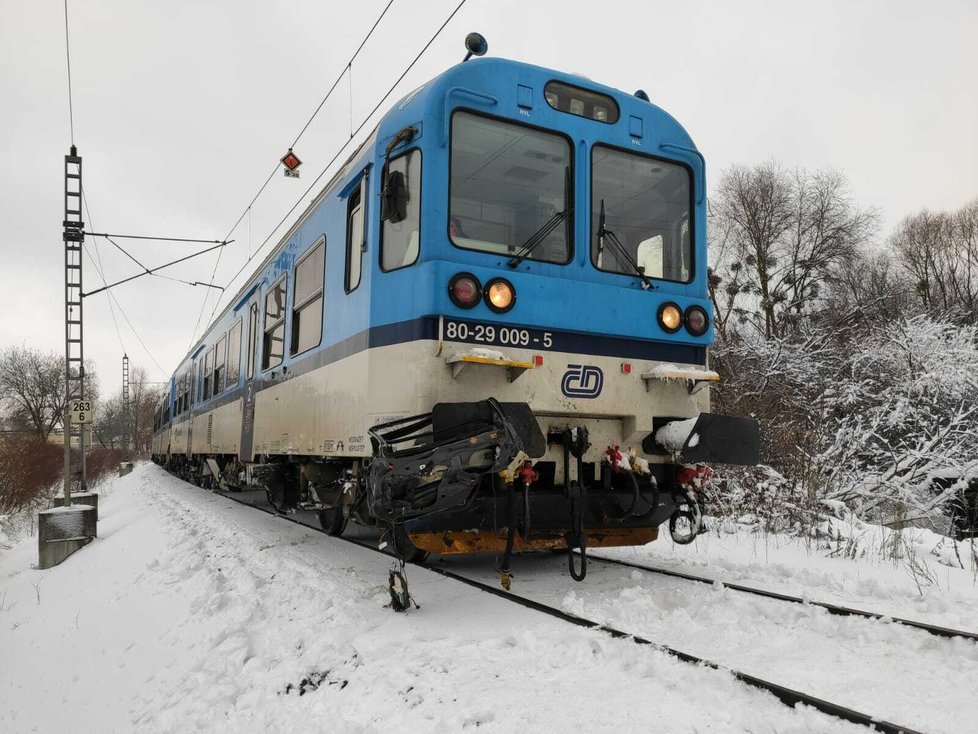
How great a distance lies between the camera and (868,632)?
3.38 meters

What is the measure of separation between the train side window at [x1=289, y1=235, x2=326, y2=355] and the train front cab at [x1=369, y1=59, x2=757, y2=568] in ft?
5.15

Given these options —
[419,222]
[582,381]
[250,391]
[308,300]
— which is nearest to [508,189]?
[419,222]

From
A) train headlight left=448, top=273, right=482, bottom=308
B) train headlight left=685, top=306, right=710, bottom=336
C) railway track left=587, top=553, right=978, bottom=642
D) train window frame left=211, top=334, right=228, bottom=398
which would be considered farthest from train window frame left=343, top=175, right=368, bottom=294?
train window frame left=211, top=334, right=228, bottom=398

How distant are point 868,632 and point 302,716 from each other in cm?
258

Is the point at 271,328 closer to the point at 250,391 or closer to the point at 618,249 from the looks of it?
the point at 250,391

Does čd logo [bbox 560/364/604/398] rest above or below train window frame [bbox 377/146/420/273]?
below

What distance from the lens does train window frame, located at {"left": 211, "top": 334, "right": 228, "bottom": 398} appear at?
36.1ft

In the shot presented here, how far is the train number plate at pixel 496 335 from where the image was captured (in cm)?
434

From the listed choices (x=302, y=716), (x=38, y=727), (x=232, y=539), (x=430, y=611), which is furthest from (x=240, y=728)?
(x=232, y=539)

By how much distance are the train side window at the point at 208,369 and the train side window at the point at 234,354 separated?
2.07 m

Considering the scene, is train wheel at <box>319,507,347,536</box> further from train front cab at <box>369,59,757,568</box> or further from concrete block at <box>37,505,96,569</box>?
concrete block at <box>37,505,96,569</box>

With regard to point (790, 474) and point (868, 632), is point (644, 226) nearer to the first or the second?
point (868, 632)

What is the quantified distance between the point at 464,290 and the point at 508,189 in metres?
0.85

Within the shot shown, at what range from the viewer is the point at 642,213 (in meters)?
5.32
